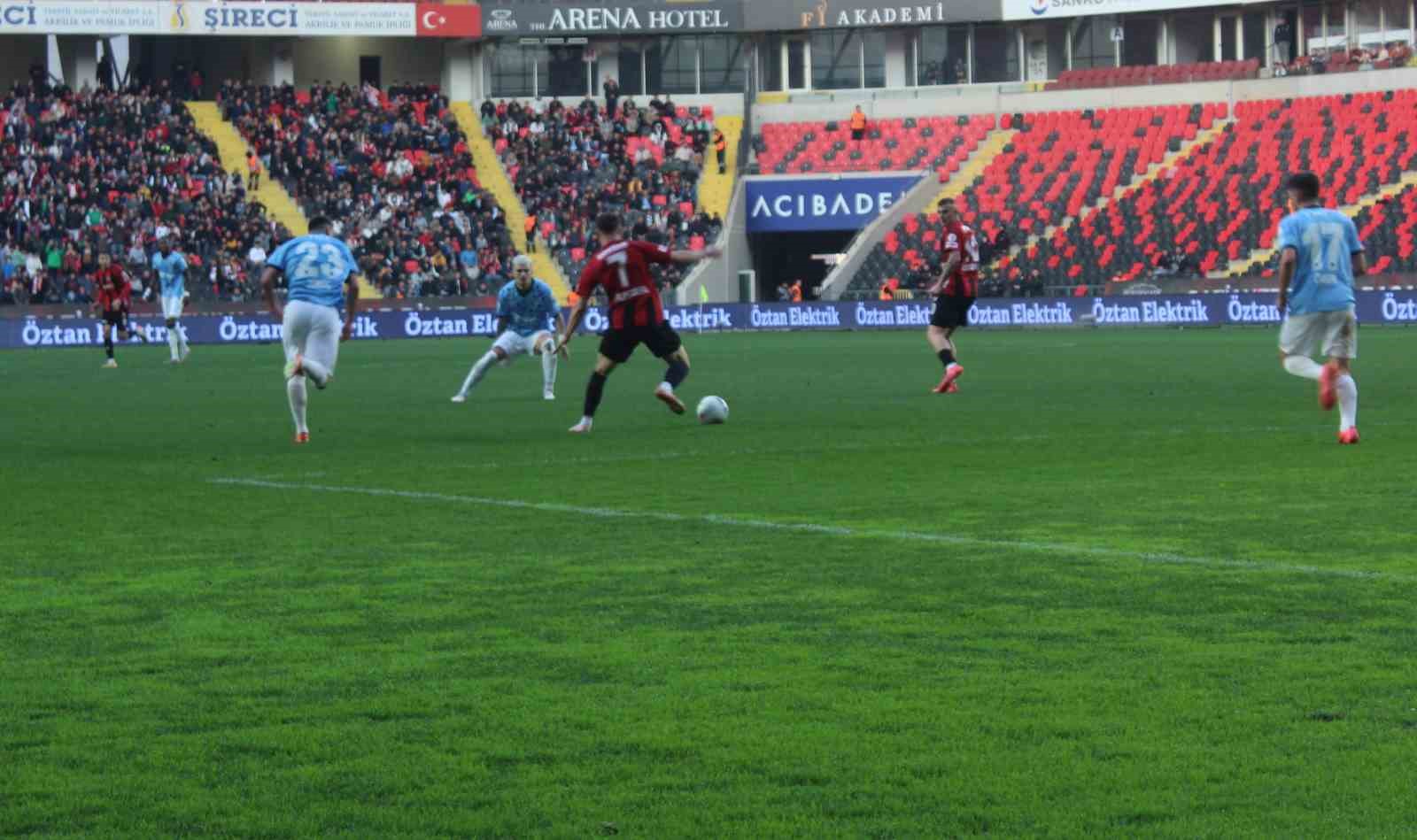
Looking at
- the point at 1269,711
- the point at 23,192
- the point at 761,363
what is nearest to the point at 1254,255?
the point at 761,363

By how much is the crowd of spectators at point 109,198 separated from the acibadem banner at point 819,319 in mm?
3163

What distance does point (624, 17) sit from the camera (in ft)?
233

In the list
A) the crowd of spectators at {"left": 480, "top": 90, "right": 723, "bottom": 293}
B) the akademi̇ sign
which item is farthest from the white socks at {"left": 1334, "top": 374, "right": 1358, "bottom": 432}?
the akademi̇ sign

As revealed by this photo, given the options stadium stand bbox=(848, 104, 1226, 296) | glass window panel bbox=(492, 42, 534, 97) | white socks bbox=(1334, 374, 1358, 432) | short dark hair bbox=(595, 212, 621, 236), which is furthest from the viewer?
glass window panel bbox=(492, 42, 534, 97)

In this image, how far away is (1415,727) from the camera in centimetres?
625

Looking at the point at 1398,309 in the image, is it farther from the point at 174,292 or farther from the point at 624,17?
the point at 624,17

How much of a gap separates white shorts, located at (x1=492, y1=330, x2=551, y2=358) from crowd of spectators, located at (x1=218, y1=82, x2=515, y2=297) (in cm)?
3225

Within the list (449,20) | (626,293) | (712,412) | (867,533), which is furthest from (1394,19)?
(867,533)

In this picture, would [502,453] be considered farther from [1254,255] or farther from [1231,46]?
[1231,46]

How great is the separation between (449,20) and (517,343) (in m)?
45.2

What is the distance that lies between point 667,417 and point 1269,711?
15.2 metres

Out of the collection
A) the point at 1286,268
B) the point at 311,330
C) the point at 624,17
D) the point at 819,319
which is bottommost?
A: the point at 819,319

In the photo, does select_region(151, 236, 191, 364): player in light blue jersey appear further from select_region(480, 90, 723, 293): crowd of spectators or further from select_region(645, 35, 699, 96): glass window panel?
select_region(645, 35, 699, 96): glass window panel

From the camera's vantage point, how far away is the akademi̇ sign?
67.4 m
